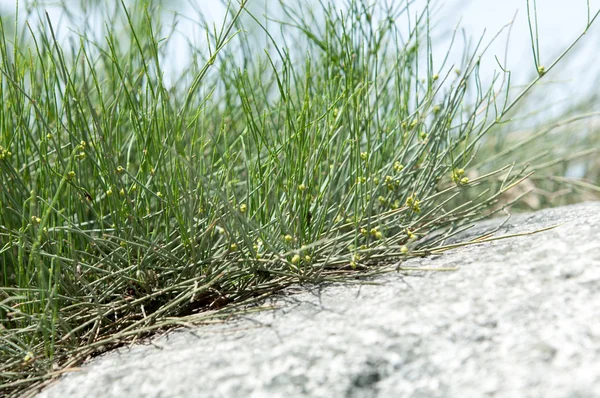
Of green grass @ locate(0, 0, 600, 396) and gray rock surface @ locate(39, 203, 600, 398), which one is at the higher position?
green grass @ locate(0, 0, 600, 396)

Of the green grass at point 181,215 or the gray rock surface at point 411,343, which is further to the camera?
the green grass at point 181,215

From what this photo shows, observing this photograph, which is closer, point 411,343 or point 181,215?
point 411,343

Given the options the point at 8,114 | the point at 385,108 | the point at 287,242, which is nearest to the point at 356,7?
the point at 385,108

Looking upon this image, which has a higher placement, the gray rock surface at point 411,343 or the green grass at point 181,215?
the green grass at point 181,215

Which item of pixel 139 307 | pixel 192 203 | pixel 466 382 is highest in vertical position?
pixel 192 203

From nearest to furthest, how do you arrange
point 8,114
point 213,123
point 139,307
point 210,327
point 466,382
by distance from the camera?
point 466,382
point 210,327
point 139,307
point 8,114
point 213,123

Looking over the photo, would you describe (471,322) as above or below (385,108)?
below

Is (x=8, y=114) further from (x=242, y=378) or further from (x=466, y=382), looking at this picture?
(x=466, y=382)

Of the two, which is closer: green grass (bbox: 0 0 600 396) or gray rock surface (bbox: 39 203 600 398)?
gray rock surface (bbox: 39 203 600 398)
